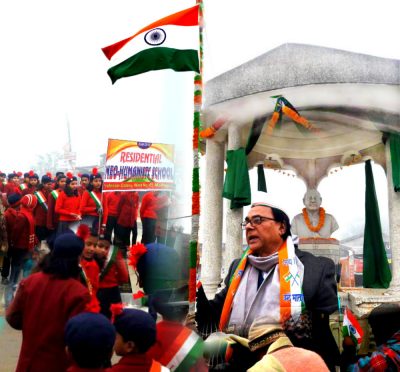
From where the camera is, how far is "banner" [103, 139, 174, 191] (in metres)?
2.88

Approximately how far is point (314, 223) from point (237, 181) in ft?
6.17

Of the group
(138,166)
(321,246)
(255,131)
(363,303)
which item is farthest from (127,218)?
(321,246)

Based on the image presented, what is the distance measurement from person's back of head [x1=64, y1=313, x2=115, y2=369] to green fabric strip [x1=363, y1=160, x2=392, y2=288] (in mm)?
7358

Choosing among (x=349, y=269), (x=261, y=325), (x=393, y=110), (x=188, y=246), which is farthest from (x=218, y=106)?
(x=261, y=325)

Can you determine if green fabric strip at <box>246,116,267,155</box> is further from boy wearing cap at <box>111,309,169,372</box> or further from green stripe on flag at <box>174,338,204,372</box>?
boy wearing cap at <box>111,309,169,372</box>

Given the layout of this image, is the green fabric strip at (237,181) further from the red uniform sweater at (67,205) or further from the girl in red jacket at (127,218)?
the girl in red jacket at (127,218)

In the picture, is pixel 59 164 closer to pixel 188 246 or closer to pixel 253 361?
pixel 188 246

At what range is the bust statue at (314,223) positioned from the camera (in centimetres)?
833

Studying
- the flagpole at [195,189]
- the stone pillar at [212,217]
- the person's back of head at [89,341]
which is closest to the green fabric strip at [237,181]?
the stone pillar at [212,217]

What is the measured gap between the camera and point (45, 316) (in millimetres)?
2428

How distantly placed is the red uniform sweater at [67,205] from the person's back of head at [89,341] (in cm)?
482

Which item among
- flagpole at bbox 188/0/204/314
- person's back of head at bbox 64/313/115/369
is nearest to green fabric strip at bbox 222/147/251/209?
flagpole at bbox 188/0/204/314

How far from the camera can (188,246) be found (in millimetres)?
2822

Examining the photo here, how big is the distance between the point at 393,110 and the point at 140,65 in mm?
4758
